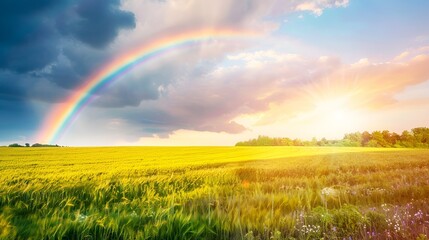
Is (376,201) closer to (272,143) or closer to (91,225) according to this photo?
(91,225)

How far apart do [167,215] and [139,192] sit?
525 cm

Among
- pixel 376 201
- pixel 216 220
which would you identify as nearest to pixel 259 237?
pixel 216 220

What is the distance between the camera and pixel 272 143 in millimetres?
90500

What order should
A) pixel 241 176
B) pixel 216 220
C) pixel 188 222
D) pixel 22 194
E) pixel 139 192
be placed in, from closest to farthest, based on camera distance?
1. pixel 188 222
2. pixel 216 220
3. pixel 22 194
4. pixel 139 192
5. pixel 241 176

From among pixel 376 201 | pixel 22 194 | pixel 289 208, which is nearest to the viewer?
pixel 289 208

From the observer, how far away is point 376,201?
23.6 feet

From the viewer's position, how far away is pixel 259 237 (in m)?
4.24

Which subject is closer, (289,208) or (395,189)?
(289,208)

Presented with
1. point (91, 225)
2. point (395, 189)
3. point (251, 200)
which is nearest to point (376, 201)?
point (395, 189)

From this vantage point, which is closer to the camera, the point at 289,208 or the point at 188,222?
the point at 188,222

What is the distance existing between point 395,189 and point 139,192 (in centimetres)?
725

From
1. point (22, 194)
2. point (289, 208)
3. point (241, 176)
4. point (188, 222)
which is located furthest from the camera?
point (241, 176)

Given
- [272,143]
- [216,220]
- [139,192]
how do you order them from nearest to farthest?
[216,220] → [139,192] → [272,143]

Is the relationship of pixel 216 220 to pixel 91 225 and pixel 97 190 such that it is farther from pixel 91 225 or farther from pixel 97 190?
pixel 97 190
